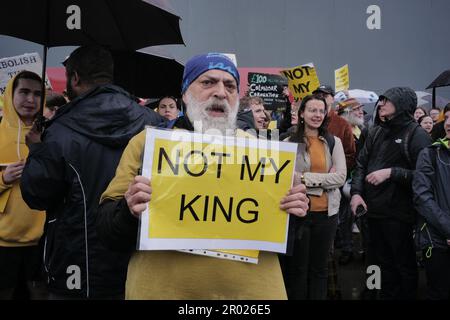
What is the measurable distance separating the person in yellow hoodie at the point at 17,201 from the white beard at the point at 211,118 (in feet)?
5.27

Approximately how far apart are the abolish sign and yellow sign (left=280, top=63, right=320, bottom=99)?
5.21 metres

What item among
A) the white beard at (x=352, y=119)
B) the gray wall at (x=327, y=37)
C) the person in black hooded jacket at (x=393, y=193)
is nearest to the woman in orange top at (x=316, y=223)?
the person in black hooded jacket at (x=393, y=193)

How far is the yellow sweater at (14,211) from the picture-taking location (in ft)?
10.9

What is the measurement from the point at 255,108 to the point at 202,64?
394cm

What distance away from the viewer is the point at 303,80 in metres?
7.10

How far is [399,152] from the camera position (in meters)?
4.72

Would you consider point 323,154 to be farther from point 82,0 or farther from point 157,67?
point 82,0

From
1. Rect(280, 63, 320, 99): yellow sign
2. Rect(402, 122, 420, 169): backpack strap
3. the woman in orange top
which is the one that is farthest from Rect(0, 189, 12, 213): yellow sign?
Rect(280, 63, 320, 99): yellow sign

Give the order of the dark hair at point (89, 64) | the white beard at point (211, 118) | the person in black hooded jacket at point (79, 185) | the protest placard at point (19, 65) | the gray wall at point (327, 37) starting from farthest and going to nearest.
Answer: the gray wall at point (327, 37) → the protest placard at point (19, 65) → the dark hair at point (89, 64) → the person in black hooded jacket at point (79, 185) → the white beard at point (211, 118)

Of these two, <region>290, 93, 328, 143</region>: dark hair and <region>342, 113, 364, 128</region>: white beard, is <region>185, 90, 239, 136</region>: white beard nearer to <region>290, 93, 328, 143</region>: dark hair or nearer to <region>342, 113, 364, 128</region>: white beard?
<region>290, 93, 328, 143</region>: dark hair

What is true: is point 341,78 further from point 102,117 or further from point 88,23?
point 102,117

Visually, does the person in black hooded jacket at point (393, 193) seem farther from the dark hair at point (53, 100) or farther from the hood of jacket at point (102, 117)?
the dark hair at point (53, 100)

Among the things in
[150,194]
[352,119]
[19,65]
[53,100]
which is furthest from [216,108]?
[352,119]
